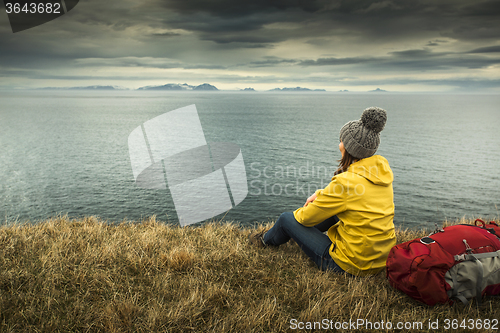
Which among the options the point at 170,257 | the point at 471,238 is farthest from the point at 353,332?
the point at 170,257

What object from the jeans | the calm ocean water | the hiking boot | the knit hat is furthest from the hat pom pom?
the calm ocean water

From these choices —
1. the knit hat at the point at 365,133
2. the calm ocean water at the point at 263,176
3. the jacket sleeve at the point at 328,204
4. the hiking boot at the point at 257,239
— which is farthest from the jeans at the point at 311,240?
the calm ocean water at the point at 263,176

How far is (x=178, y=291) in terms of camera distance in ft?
11.5

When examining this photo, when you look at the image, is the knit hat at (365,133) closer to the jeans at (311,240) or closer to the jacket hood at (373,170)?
the jacket hood at (373,170)

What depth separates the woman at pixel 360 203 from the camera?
3607 millimetres

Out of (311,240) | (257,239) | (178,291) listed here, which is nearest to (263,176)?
(257,239)

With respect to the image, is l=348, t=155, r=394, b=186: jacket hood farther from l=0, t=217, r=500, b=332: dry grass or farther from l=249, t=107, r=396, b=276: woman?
l=0, t=217, r=500, b=332: dry grass

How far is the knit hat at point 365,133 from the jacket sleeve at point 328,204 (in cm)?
49

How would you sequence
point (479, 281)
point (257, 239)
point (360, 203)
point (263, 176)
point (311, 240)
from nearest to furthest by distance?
point (479, 281) < point (360, 203) < point (311, 240) < point (257, 239) < point (263, 176)

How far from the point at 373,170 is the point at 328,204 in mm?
693

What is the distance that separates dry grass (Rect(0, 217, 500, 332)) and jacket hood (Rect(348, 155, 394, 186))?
129 centimetres

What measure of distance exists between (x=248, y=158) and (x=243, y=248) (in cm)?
3035

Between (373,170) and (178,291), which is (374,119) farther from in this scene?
(178,291)

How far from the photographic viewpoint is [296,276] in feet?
13.1
